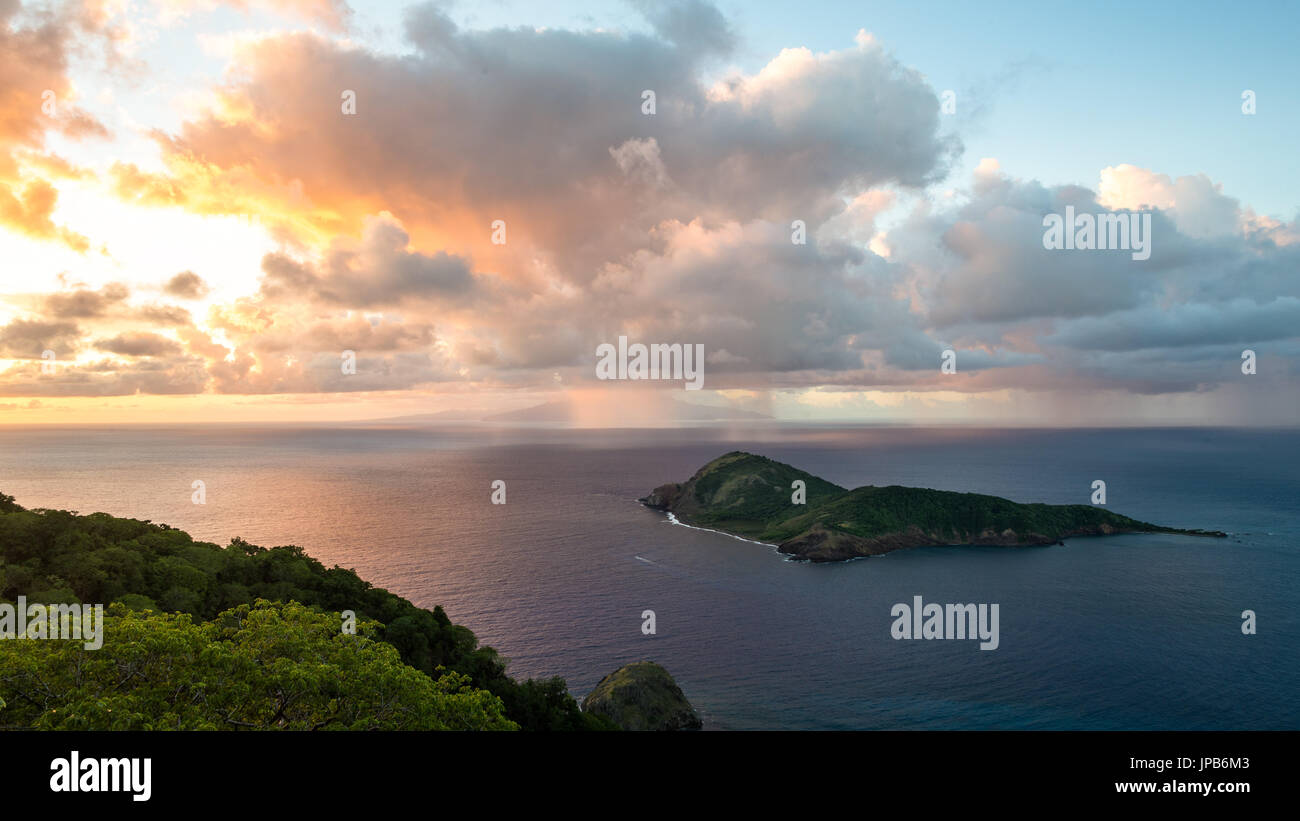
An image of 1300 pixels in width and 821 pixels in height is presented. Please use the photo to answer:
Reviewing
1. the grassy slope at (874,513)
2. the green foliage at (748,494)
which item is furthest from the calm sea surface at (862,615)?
the green foliage at (748,494)

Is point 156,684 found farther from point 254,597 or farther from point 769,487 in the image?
point 769,487

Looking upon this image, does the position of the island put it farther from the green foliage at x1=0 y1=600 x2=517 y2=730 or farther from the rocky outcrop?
the green foliage at x1=0 y1=600 x2=517 y2=730

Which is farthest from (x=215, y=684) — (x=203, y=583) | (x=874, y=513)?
(x=874, y=513)

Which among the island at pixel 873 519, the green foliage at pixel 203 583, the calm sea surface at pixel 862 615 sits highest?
the green foliage at pixel 203 583

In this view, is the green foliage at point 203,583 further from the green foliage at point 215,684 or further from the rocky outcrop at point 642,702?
the green foliage at point 215,684

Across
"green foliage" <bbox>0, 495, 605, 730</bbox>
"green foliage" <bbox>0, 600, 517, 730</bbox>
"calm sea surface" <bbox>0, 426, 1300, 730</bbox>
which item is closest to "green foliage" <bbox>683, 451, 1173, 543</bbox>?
"calm sea surface" <bbox>0, 426, 1300, 730</bbox>
